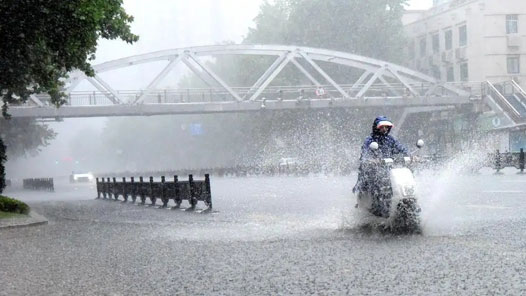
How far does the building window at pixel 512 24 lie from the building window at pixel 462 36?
3508mm

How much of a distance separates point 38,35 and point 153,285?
49.8 feet

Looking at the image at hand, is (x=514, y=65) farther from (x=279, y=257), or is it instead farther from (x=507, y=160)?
(x=279, y=257)

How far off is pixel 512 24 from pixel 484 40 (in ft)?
8.76

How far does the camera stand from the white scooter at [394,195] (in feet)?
37.8

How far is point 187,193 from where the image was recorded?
23.0 metres

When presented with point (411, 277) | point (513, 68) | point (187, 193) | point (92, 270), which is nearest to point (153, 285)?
point (92, 270)

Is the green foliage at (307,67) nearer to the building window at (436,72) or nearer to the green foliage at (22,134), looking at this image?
the building window at (436,72)

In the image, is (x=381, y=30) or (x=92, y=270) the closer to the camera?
(x=92, y=270)

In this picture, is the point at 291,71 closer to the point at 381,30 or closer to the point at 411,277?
the point at 381,30

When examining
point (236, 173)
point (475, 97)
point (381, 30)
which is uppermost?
point (381, 30)

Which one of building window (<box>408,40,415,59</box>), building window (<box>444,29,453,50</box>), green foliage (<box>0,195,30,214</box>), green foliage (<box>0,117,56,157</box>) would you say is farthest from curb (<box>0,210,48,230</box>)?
building window (<box>408,40,415,59</box>)

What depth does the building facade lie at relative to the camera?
62.8 m

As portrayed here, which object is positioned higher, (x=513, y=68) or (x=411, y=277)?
(x=513, y=68)

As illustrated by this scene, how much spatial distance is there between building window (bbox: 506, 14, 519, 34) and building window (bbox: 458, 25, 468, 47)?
351 centimetres
